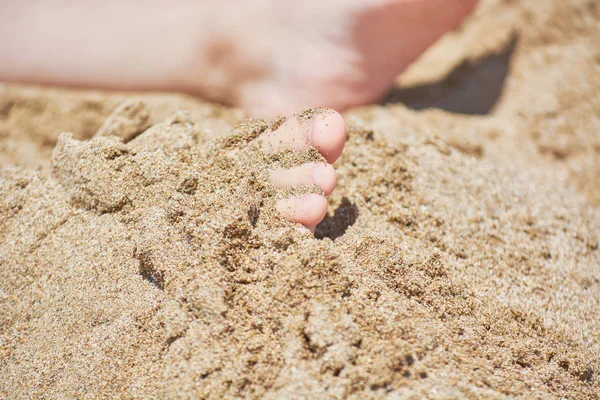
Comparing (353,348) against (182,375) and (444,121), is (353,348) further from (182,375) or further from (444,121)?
(444,121)

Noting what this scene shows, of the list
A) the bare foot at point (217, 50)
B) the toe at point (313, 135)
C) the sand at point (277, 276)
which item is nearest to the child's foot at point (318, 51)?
the bare foot at point (217, 50)

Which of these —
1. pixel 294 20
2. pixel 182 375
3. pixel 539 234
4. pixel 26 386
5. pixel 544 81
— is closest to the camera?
pixel 182 375

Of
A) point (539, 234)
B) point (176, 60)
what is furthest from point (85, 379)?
point (176, 60)

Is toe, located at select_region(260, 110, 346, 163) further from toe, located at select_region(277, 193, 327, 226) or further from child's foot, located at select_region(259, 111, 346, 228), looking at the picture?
toe, located at select_region(277, 193, 327, 226)

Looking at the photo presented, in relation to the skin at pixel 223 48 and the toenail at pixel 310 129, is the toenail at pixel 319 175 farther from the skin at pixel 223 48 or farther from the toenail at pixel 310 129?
the skin at pixel 223 48

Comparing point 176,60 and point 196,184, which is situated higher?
point 176,60

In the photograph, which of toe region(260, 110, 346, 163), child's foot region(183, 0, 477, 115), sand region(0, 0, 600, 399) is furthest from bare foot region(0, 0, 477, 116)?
toe region(260, 110, 346, 163)

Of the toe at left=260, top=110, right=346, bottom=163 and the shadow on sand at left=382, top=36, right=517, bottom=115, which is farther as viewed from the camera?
the shadow on sand at left=382, top=36, right=517, bottom=115
